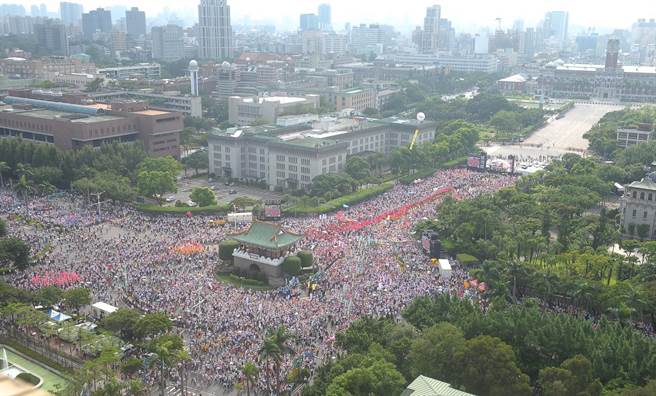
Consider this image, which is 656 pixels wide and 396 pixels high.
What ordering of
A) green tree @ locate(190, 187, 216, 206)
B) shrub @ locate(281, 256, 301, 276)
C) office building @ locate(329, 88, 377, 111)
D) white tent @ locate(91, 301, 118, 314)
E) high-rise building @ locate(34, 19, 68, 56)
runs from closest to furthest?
white tent @ locate(91, 301, 118, 314) < shrub @ locate(281, 256, 301, 276) < green tree @ locate(190, 187, 216, 206) < office building @ locate(329, 88, 377, 111) < high-rise building @ locate(34, 19, 68, 56)

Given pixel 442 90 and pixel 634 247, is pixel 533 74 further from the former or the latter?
pixel 634 247

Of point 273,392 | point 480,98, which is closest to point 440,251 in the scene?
point 273,392

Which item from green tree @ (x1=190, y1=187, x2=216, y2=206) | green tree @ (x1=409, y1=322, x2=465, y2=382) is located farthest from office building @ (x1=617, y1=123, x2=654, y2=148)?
green tree @ (x1=409, y1=322, x2=465, y2=382)

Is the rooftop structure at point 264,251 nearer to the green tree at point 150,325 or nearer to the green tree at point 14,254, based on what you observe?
the green tree at point 150,325

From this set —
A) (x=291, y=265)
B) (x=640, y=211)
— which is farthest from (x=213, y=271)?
(x=640, y=211)

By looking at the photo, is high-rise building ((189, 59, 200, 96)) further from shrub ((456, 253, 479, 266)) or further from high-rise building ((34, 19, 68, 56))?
high-rise building ((34, 19, 68, 56))

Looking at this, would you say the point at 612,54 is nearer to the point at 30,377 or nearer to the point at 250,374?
the point at 250,374
